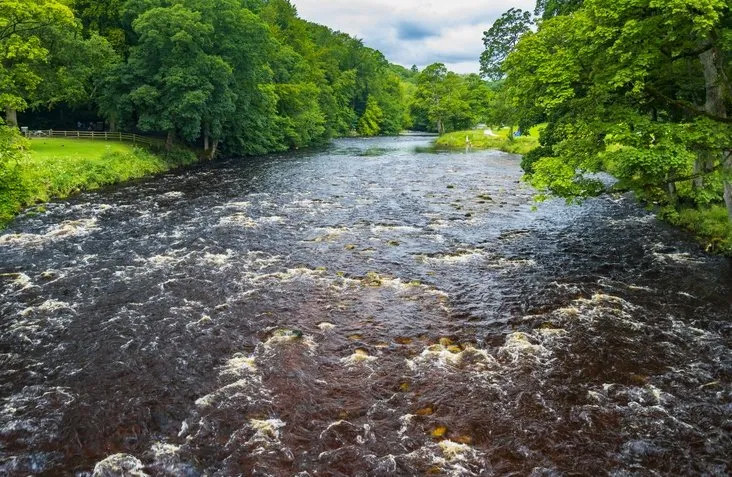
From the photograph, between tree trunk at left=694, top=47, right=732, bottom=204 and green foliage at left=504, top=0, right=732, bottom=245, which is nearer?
green foliage at left=504, top=0, right=732, bottom=245

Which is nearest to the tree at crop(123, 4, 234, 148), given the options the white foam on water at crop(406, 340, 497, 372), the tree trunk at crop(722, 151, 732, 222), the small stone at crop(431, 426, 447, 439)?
the white foam on water at crop(406, 340, 497, 372)

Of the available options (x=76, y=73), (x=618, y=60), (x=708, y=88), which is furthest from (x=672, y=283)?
(x=76, y=73)

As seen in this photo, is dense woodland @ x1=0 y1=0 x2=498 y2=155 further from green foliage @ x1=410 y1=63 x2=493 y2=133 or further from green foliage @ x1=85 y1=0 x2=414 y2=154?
green foliage @ x1=410 y1=63 x2=493 y2=133

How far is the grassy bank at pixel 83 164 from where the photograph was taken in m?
31.5

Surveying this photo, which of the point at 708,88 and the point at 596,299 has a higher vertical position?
the point at 708,88

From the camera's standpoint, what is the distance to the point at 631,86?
17.5m

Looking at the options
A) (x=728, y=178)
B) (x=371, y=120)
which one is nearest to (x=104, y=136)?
(x=728, y=178)

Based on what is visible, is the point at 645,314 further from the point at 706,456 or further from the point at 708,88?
the point at 708,88

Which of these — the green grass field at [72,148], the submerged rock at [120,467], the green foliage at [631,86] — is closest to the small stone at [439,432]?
the submerged rock at [120,467]

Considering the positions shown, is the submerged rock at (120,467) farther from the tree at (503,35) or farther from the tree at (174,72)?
Result: the tree at (174,72)

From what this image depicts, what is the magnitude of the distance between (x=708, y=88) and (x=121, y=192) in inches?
1370

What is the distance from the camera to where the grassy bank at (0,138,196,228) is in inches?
1239

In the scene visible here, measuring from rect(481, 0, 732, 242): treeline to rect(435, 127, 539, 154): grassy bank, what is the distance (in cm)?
4750

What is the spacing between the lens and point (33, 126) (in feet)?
191
